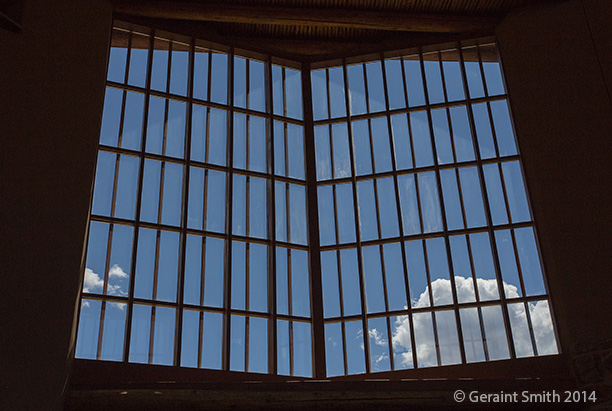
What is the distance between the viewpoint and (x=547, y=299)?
17.7 ft

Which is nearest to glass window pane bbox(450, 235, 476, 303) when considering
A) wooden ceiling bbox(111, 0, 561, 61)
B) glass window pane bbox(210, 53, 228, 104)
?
wooden ceiling bbox(111, 0, 561, 61)

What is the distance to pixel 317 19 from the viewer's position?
6434mm

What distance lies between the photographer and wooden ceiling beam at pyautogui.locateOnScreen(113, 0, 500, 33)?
244 inches

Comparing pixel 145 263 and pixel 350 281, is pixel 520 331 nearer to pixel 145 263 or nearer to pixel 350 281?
pixel 350 281

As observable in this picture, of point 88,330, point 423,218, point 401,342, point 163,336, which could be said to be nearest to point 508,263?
point 423,218

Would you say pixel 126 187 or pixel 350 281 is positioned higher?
pixel 126 187

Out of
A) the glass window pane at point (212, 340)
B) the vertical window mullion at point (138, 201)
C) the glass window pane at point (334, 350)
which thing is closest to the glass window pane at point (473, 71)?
the glass window pane at point (334, 350)

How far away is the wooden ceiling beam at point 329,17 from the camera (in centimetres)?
621

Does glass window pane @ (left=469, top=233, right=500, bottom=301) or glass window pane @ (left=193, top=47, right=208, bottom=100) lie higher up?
glass window pane @ (left=193, top=47, right=208, bottom=100)

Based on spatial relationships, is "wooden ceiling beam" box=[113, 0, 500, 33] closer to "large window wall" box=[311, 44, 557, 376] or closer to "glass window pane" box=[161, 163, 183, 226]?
"large window wall" box=[311, 44, 557, 376]

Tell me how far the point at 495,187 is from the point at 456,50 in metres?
1.59

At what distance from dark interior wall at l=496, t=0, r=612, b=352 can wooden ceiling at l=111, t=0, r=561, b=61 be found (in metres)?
0.35

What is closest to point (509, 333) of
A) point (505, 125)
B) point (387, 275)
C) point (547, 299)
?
point (547, 299)

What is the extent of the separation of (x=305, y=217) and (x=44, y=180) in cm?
238
